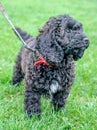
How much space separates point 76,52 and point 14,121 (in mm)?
1144

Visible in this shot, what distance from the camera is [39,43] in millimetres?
4336

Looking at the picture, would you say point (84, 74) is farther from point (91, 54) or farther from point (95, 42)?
point (95, 42)

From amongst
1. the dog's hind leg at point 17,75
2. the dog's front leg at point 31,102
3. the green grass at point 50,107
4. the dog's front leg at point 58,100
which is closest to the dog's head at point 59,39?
the dog's front leg at point 31,102

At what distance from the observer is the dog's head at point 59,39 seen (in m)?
4.23

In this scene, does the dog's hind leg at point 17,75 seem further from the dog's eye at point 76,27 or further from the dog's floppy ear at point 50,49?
the dog's eye at point 76,27

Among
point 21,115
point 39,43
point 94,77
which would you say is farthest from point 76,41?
point 94,77

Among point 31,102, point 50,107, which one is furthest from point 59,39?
point 50,107

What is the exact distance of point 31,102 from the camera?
454 cm

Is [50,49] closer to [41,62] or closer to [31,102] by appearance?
[41,62]

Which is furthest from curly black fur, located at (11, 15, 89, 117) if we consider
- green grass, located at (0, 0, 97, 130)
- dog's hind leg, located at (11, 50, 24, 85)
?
dog's hind leg, located at (11, 50, 24, 85)

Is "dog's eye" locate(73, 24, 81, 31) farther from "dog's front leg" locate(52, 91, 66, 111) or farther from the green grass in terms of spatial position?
the green grass

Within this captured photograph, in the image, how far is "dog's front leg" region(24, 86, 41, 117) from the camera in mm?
4520

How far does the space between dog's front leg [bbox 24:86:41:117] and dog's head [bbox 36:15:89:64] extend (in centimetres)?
50

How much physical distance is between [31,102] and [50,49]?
0.75 m
